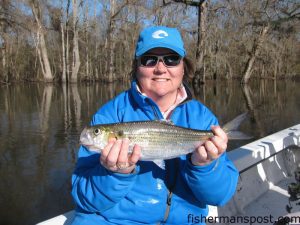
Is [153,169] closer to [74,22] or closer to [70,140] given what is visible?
[70,140]

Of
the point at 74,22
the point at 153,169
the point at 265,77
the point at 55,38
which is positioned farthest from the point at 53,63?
the point at 153,169

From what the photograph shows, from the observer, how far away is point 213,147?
264 cm

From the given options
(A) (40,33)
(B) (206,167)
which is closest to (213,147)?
(B) (206,167)

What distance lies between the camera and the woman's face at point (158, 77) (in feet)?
10.4

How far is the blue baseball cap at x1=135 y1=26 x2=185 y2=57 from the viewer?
3088 mm

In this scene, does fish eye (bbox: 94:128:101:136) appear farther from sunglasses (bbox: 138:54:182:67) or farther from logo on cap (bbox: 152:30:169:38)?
logo on cap (bbox: 152:30:169:38)

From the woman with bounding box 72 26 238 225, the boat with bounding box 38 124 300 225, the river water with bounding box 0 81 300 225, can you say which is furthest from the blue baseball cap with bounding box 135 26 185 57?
the river water with bounding box 0 81 300 225

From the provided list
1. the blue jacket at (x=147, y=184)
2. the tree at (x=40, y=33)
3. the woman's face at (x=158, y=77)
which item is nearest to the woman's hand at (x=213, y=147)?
the blue jacket at (x=147, y=184)

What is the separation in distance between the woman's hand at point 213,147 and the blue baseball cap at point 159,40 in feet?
2.94

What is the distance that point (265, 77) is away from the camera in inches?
2520

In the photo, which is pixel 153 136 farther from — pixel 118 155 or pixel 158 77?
pixel 158 77

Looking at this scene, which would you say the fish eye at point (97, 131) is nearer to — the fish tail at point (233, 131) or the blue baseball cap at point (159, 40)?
the blue baseball cap at point (159, 40)

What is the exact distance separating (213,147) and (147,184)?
2.29 feet

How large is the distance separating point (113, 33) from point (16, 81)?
17.7m
